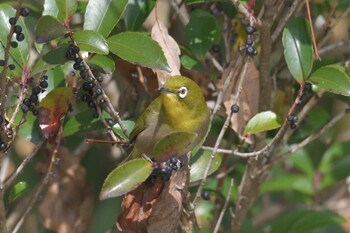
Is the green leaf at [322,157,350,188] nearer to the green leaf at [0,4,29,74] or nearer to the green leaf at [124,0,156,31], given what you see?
the green leaf at [124,0,156,31]

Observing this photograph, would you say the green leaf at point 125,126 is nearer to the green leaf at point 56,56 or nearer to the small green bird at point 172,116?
the small green bird at point 172,116

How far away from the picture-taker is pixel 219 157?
2615mm

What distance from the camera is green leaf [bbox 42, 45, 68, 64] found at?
222cm

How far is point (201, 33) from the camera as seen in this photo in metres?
2.70

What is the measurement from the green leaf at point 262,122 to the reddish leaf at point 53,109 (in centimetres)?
63

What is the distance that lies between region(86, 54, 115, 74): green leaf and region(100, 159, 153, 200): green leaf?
1.09 ft

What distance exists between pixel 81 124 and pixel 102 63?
39 centimetres

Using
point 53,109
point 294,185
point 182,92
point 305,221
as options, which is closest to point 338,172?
point 294,185

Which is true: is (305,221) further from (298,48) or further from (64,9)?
(64,9)

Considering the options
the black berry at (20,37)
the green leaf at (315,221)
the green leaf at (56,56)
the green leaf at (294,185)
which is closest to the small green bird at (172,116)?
the green leaf at (56,56)

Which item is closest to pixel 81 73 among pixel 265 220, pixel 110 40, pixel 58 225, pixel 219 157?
pixel 110 40

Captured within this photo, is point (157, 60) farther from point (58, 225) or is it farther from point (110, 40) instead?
point (58, 225)

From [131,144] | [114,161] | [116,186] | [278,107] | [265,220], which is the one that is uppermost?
[116,186]

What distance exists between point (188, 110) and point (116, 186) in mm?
481
